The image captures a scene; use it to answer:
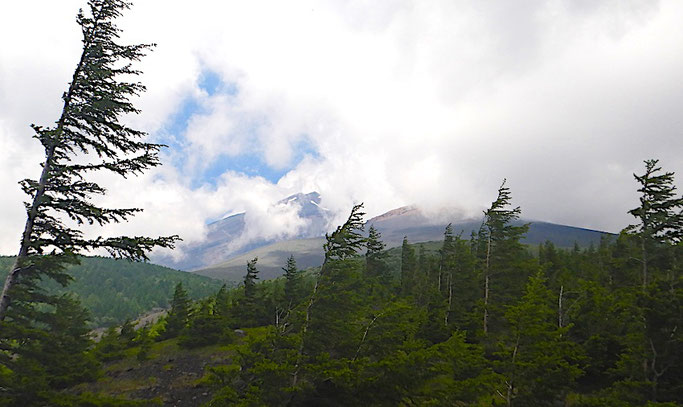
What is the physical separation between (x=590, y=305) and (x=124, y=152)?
1037 inches

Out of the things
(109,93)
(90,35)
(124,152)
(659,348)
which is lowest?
(659,348)

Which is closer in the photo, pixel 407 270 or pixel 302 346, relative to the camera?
pixel 302 346

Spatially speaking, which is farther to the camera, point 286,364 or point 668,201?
point 668,201

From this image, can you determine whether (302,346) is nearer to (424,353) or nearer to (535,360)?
(424,353)

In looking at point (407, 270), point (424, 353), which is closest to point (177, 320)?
point (407, 270)

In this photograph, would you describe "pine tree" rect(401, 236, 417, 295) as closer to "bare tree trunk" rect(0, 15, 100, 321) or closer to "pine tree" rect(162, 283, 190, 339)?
"pine tree" rect(162, 283, 190, 339)

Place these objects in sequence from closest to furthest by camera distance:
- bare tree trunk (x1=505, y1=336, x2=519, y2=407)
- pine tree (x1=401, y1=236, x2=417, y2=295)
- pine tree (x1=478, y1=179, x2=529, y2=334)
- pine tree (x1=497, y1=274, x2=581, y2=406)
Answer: pine tree (x1=497, y1=274, x2=581, y2=406) < bare tree trunk (x1=505, y1=336, x2=519, y2=407) < pine tree (x1=478, y1=179, x2=529, y2=334) < pine tree (x1=401, y1=236, x2=417, y2=295)

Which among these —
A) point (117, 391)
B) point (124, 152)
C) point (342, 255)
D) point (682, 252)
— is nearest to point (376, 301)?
point (342, 255)

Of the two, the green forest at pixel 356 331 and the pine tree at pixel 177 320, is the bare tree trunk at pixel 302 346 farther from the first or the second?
the pine tree at pixel 177 320

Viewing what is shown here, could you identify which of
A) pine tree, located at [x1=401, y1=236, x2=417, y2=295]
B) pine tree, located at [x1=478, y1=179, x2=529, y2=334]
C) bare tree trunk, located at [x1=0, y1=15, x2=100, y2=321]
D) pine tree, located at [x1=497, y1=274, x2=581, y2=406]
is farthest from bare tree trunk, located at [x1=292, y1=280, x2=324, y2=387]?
pine tree, located at [x1=401, y1=236, x2=417, y2=295]

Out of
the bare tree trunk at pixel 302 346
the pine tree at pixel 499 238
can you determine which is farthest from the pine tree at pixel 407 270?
the bare tree trunk at pixel 302 346

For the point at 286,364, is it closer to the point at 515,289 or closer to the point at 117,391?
the point at 515,289

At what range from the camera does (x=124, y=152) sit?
962 cm

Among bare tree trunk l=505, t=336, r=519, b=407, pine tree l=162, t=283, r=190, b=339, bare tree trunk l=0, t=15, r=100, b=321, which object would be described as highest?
bare tree trunk l=0, t=15, r=100, b=321
